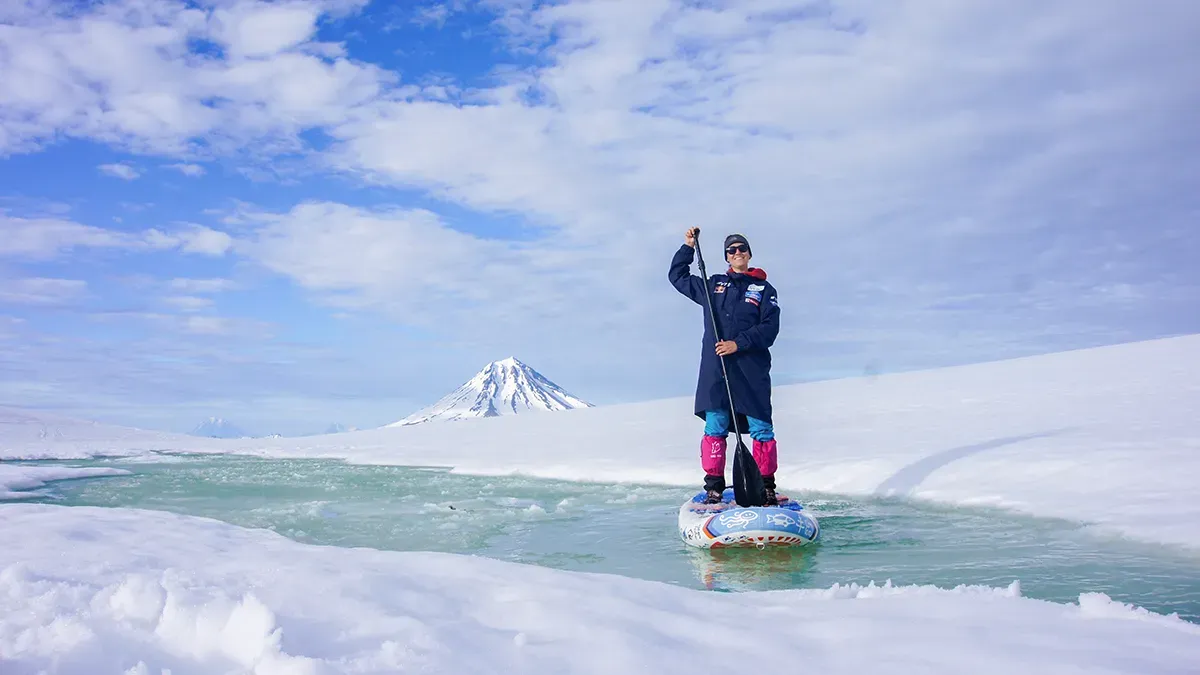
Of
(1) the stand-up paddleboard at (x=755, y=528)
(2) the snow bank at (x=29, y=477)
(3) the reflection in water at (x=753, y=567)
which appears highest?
(1) the stand-up paddleboard at (x=755, y=528)

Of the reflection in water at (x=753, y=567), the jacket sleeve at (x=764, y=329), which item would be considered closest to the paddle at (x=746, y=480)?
the jacket sleeve at (x=764, y=329)

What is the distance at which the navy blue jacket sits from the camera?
5922mm

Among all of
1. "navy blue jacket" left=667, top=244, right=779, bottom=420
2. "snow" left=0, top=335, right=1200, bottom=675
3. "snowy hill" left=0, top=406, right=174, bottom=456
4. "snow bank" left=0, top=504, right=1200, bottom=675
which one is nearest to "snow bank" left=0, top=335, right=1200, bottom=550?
"snow" left=0, top=335, right=1200, bottom=675

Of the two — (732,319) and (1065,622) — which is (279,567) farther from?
(732,319)

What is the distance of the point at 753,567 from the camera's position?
14.7 ft

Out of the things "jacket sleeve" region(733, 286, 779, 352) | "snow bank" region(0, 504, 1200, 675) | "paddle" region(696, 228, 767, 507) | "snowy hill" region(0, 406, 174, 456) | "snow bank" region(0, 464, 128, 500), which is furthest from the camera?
"snowy hill" region(0, 406, 174, 456)

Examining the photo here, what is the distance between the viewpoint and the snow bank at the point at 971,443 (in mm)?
5609

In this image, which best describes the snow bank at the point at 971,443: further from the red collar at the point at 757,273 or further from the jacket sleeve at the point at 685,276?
the jacket sleeve at the point at 685,276

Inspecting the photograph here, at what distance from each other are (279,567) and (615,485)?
266 inches

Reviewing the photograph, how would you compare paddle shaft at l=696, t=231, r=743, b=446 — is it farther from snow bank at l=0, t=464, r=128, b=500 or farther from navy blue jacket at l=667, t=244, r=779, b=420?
snow bank at l=0, t=464, r=128, b=500

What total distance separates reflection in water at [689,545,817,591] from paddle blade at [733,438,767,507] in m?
0.56

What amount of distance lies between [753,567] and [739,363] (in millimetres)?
1933

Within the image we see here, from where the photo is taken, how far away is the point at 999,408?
10766 millimetres

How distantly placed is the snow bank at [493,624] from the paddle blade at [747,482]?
2625mm
